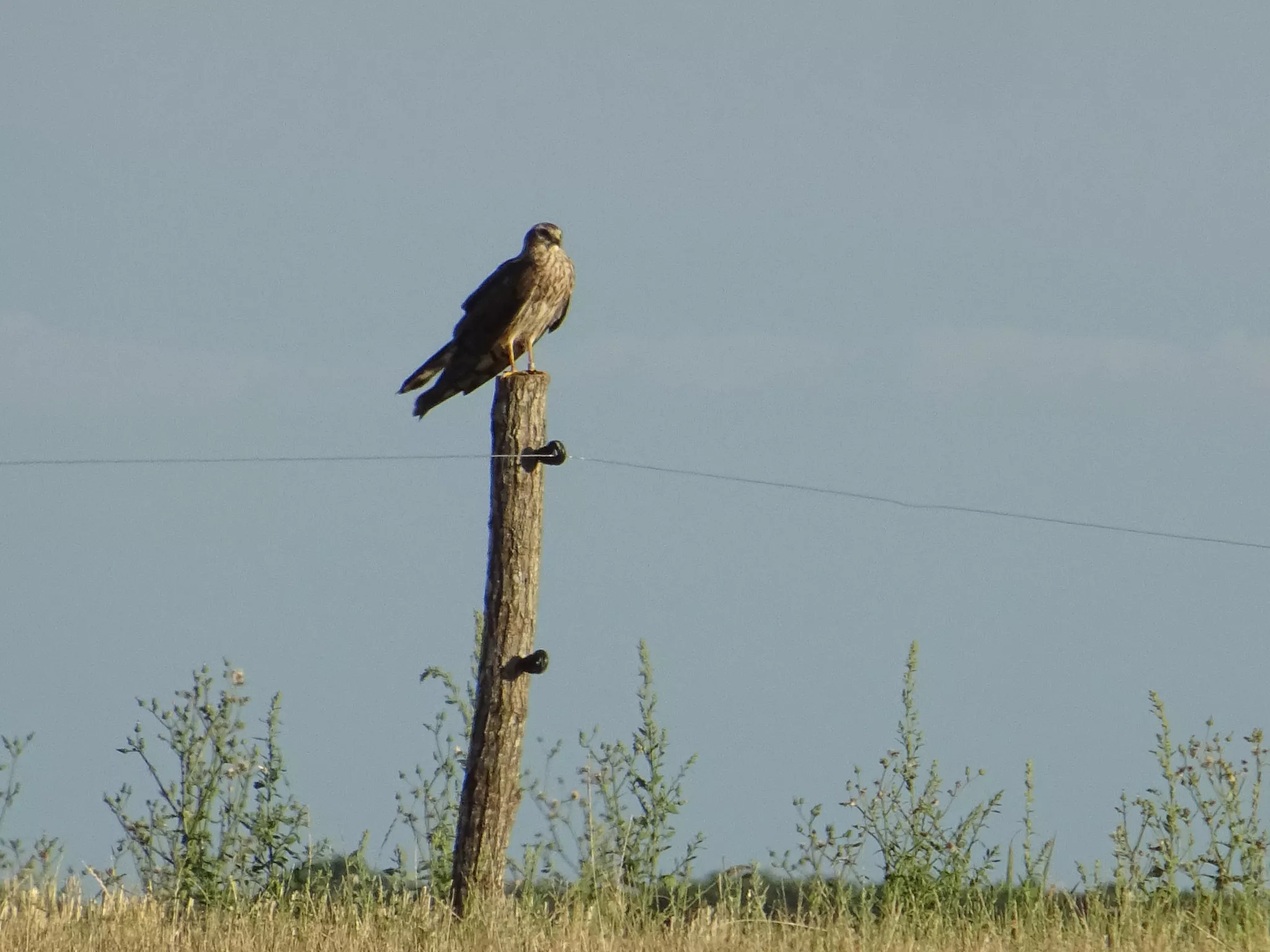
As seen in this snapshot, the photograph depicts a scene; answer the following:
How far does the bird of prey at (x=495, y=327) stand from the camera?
9.82m

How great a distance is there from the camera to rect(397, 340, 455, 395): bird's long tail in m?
9.75

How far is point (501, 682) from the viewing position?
685cm

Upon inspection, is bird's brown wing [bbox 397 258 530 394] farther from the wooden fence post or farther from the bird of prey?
the wooden fence post

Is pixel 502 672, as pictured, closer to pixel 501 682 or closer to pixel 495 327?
pixel 501 682

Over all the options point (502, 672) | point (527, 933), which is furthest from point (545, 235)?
point (527, 933)

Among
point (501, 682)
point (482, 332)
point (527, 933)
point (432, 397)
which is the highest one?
point (482, 332)

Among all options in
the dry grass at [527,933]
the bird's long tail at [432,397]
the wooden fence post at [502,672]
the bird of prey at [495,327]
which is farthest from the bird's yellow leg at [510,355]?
the dry grass at [527,933]

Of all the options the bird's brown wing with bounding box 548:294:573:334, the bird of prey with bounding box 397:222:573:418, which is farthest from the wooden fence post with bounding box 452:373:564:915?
the bird's brown wing with bounding box 548:294:573:334

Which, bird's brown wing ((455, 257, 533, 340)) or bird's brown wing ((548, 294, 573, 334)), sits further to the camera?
bird's brown wing ((548, 294, 573, 334))

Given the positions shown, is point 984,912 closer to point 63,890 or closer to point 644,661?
point 644,661

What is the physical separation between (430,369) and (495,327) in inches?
19.6

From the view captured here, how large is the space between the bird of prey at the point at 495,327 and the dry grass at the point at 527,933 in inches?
157

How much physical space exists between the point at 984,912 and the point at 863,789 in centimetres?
74

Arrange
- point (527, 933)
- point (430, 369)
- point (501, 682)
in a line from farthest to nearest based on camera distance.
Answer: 1. point (430, 369)
2. point (501, 682)
3. point (527, 933)
